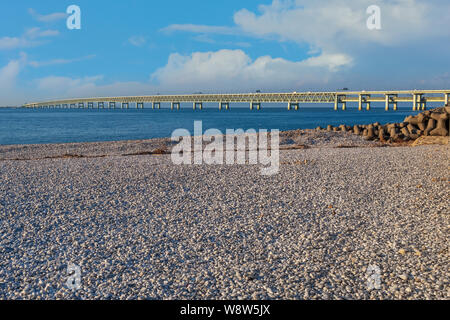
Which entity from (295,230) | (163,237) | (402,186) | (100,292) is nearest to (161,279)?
(100,292)

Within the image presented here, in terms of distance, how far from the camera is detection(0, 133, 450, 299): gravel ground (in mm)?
4941

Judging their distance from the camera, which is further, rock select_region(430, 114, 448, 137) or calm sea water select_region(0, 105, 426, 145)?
calm sea water select_region(0, 105, 426, 145)

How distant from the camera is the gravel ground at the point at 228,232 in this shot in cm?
494

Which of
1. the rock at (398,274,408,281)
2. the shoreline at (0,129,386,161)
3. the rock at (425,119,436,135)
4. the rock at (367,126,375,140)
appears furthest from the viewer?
the rock at (367,126,375,140)

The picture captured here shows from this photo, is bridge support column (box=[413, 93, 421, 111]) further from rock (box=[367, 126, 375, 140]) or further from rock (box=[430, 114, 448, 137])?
rock (box=[430, 114, 448, 137])

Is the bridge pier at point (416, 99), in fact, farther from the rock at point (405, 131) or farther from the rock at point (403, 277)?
the rock at point (403, 277)

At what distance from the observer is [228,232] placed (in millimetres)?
6891

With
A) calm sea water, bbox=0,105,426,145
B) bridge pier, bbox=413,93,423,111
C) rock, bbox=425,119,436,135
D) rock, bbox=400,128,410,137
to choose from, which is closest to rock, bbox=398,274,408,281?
rock, bbox=425,119,436,135

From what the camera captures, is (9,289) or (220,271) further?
(220,271)

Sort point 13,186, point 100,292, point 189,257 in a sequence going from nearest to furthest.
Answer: point 100,292 → point 189,257 → point 13,186

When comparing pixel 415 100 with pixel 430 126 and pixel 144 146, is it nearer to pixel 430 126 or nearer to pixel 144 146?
pixel 430 126
